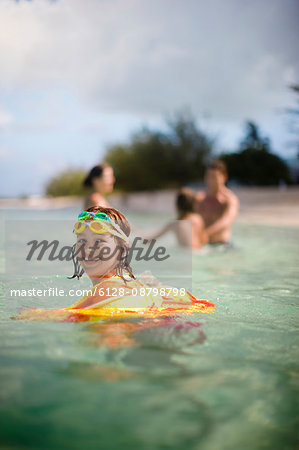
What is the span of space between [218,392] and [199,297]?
203 centimetres

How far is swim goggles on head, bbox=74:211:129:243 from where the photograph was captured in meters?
2.69

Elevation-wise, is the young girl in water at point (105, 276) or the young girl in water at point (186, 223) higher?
the young girl in water at point (186, 223)

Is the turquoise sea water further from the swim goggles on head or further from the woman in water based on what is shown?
the woman in water

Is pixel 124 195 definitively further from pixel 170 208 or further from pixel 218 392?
pixel 218 392

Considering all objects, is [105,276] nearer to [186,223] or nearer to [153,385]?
[153,385]

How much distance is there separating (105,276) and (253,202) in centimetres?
1682

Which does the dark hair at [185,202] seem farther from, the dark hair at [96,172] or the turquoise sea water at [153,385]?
the turquoise sea water at [153,385]

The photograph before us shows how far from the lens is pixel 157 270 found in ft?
18.3

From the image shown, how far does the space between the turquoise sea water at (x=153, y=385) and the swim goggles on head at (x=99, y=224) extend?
558 millimetres

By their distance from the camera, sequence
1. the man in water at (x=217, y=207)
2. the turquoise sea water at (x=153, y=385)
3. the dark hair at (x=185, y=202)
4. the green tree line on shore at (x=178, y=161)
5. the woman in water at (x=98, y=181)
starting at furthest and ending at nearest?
the green tree line on shore at (x=178, y=161)
the man in water at (x=217, y=207)
the dark hair at (x=185, y=202)
the woman in water at (x=98, y=181)
the turquoise sea water at (x=153, y=385)

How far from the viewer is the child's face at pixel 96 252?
2643mm

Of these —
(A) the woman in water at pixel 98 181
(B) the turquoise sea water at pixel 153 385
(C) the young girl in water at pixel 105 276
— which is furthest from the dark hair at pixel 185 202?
(C) the young girl in water at pixel 105 276

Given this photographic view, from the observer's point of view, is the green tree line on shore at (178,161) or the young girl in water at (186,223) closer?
the young girl in water at (186,223)

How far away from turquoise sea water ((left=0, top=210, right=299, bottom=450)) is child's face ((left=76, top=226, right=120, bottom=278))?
1.11ft
